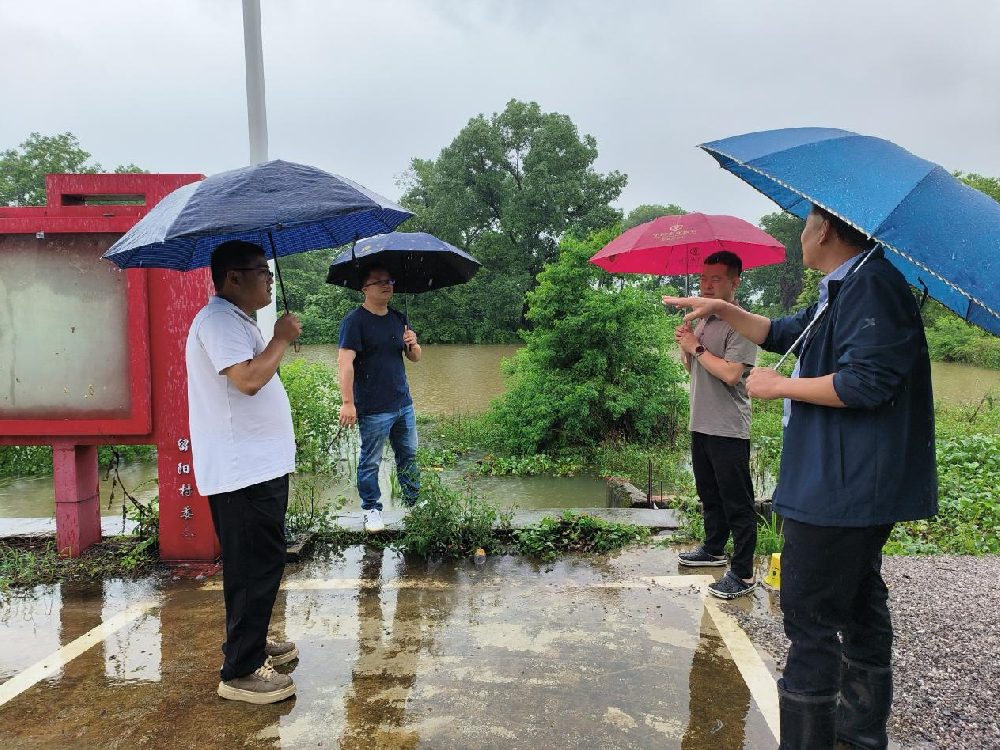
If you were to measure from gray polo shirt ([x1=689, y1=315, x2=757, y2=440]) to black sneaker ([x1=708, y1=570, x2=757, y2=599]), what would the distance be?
0.74m

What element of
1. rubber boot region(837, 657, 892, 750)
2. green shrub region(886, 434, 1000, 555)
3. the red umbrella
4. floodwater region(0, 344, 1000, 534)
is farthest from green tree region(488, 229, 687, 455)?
rubber boot region(837, 657, 892, 750)

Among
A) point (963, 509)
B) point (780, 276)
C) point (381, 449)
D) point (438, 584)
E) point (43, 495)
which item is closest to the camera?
point (438, 584)

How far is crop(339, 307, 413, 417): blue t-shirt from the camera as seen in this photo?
14.5ft

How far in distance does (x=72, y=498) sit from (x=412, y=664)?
2.60 metres

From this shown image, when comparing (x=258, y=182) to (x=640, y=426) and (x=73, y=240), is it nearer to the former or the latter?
(x=73, y=240)

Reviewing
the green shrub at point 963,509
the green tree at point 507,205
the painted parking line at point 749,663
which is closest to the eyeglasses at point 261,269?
the painted parking line at point 749,663

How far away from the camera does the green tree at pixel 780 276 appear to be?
38.0 m

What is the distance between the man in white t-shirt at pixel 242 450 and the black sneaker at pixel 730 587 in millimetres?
2135

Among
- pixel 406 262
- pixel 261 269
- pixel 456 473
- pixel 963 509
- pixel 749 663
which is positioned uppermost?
pixel 406 262

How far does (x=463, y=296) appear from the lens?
31453 millimetres

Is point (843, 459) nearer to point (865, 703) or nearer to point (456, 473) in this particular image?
point (865, 703)

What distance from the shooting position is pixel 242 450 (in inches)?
101

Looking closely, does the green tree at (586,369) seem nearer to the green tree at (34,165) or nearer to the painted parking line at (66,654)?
the painted parking line at (66,654)

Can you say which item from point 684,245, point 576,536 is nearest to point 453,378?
point 576,536
